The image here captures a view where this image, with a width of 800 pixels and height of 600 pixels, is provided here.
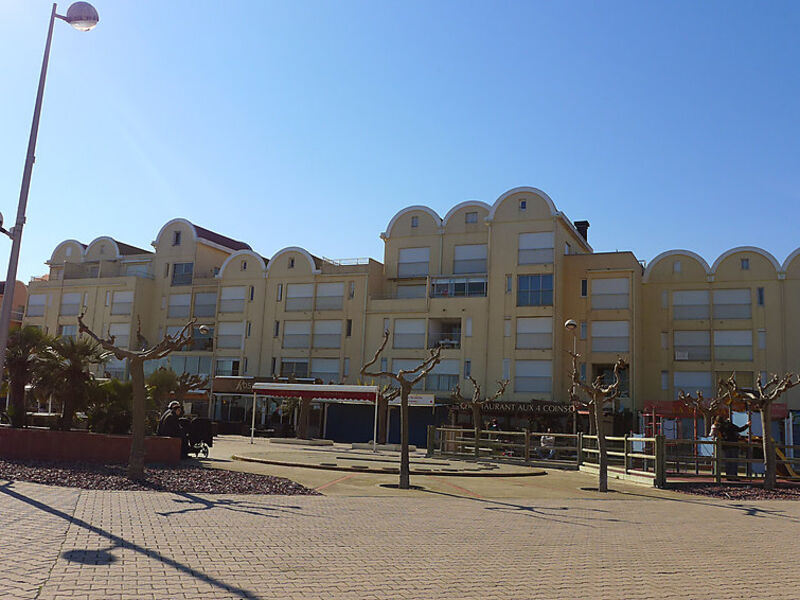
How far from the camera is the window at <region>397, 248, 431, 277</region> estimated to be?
50.4 m

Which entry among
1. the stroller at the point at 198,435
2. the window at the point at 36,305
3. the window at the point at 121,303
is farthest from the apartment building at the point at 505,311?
the stroller at the point at 198,435

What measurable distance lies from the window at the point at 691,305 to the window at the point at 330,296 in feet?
69.6

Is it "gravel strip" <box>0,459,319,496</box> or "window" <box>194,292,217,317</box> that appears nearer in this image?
"gravel strip" <box>0,459,319,496</box>

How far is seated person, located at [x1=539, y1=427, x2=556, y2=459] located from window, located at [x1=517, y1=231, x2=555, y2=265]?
20486 millimetres

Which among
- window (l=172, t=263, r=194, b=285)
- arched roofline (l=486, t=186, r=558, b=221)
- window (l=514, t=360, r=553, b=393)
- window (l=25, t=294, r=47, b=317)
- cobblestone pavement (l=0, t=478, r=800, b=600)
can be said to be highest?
arched roofline (l=486, t=186, r=558, b=221)

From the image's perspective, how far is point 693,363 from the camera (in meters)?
45.5

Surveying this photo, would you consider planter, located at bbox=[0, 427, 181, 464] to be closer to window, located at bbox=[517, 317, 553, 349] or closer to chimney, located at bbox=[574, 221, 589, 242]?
window, located at bbox=[517, 317, 553, 349]

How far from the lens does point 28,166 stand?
1352 cm

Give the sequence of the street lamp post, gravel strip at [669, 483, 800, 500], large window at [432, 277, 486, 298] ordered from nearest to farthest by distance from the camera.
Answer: the street lamp post
gravel strip at [669, 483, 800, 500]
large window at [432, 277, 486, 298]

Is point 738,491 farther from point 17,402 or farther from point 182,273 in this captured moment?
point 182,273

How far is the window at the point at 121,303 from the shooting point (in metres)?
56.2

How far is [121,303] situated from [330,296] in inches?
668

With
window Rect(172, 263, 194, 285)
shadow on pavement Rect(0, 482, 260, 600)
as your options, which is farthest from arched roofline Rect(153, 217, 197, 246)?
shadow on pavement Rect(0, 482, 260, 600)

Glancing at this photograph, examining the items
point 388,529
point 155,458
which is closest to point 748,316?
point 155,458
